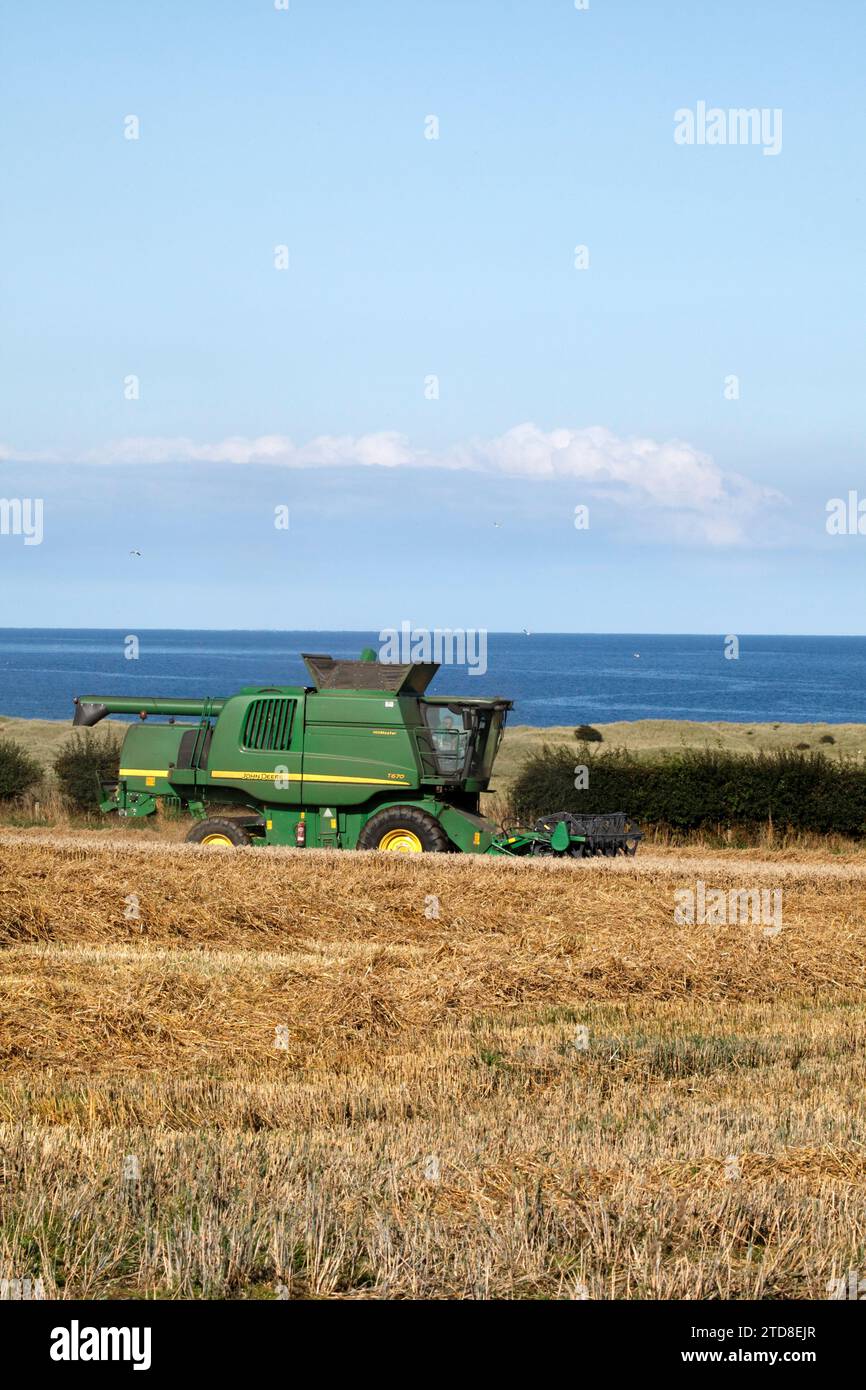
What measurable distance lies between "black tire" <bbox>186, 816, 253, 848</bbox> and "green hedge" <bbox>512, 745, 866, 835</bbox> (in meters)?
6.94

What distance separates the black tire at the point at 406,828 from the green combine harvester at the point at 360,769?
2 centimetres

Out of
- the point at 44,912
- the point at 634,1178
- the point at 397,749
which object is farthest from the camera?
the point at 397,749

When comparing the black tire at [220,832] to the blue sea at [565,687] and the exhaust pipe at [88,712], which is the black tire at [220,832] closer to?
the exhaust pipe at [88,712]

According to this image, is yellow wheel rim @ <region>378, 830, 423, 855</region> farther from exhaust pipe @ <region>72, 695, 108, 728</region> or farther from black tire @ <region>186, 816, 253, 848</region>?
exhaust pipe @ <region>72, 695, 108, 728</region>

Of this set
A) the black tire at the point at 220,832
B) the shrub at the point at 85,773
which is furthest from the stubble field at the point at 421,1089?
the shrub at the point at 85,773

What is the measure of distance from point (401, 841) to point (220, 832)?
3173 millimetres

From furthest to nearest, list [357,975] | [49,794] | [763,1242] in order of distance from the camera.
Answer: [49,794]
[357,975]
[763,1242]

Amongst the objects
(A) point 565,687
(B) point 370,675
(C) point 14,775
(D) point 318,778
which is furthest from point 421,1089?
(A) point 565,687

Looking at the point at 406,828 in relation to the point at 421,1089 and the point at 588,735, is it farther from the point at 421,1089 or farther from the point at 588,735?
the point at 588,735

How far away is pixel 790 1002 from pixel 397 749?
10.8 metres

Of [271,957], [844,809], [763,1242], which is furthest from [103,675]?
[763,1242]

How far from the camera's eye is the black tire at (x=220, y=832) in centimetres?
2527
